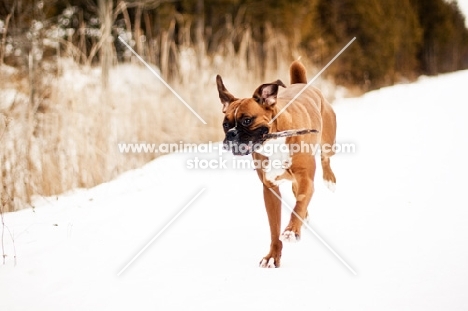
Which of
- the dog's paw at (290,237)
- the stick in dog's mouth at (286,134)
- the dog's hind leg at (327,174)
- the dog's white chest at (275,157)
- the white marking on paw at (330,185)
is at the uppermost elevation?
the stick in dog's mouth at (286,134)

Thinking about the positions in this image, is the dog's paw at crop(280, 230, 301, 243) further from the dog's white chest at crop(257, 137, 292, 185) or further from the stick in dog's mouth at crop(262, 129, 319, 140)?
the stick in dog's mouth at crop(262, 129, 319, 140)

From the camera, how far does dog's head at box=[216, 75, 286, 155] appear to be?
3156mm

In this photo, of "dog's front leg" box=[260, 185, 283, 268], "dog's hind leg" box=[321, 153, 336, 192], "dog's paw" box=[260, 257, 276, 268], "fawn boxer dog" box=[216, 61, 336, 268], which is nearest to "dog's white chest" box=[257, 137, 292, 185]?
"fawn boxer dog" box=[216, 61, 336, 268]

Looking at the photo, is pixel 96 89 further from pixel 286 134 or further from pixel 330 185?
pixel 286 134

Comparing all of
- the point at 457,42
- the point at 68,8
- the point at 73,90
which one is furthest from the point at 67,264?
the point at 457,42

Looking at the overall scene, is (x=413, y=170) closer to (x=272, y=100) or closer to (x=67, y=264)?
(x=272, y=100)

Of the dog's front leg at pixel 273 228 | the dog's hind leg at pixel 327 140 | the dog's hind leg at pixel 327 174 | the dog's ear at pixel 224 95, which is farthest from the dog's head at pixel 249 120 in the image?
the dog's hind leg at pixel 327 174

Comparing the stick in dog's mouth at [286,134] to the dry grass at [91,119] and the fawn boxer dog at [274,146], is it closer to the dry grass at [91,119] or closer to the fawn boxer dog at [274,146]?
the fawn boxer dog at [274,146]

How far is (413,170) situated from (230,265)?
2482mm

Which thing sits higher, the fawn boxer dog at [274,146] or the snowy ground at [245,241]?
the fawn boxer dog at [274,146]

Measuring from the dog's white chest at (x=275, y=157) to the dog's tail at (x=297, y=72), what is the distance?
144cm

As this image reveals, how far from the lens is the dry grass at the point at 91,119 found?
5352 mm

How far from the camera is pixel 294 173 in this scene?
11.2ft

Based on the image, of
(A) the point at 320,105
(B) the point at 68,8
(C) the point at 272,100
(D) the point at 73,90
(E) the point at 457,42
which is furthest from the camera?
(E) the point at 457,42
